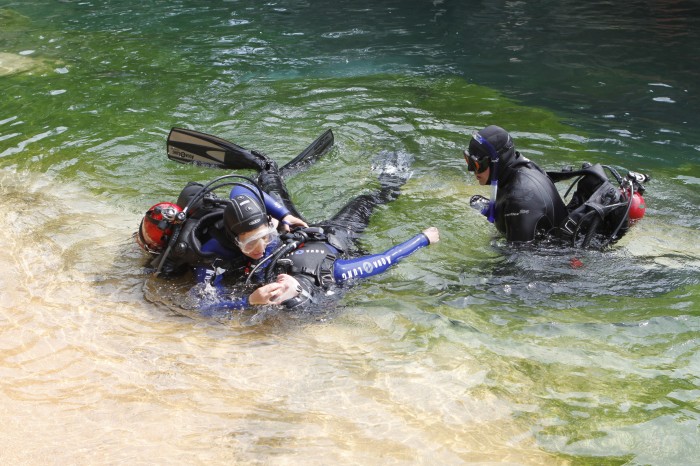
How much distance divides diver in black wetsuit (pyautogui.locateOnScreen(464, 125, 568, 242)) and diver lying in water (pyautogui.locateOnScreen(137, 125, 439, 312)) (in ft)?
1.98

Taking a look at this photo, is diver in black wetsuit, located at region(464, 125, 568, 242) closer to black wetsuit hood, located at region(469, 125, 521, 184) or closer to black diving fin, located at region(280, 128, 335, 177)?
black wetsuit hood, located at region(469, 125, 521, 184)

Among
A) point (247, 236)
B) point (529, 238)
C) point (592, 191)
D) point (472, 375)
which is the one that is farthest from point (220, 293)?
point (592, 191)

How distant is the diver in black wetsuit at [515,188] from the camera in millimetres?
5031

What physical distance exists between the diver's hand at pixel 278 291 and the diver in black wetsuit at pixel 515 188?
1.73 m

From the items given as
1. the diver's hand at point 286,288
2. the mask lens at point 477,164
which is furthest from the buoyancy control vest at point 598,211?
the diver's hand at point 286,288

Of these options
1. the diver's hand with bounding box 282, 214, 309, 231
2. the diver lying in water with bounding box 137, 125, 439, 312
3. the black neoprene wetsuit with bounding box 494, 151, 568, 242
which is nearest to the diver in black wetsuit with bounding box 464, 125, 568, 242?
the black neoprene wetsuit with bounding box 494, 151, 568, 242

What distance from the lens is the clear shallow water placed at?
11.7ft

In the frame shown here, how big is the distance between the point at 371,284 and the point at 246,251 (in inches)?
44.1

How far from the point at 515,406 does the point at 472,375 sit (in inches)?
14.1

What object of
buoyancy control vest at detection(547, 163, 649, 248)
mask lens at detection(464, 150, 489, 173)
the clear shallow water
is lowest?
the clear shallow water

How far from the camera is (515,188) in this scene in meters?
5.09

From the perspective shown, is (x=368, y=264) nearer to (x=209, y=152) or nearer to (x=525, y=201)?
(x=525, y=201)

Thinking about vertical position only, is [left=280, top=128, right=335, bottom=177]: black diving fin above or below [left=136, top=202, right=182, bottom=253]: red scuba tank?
below

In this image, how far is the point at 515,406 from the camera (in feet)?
12.1
